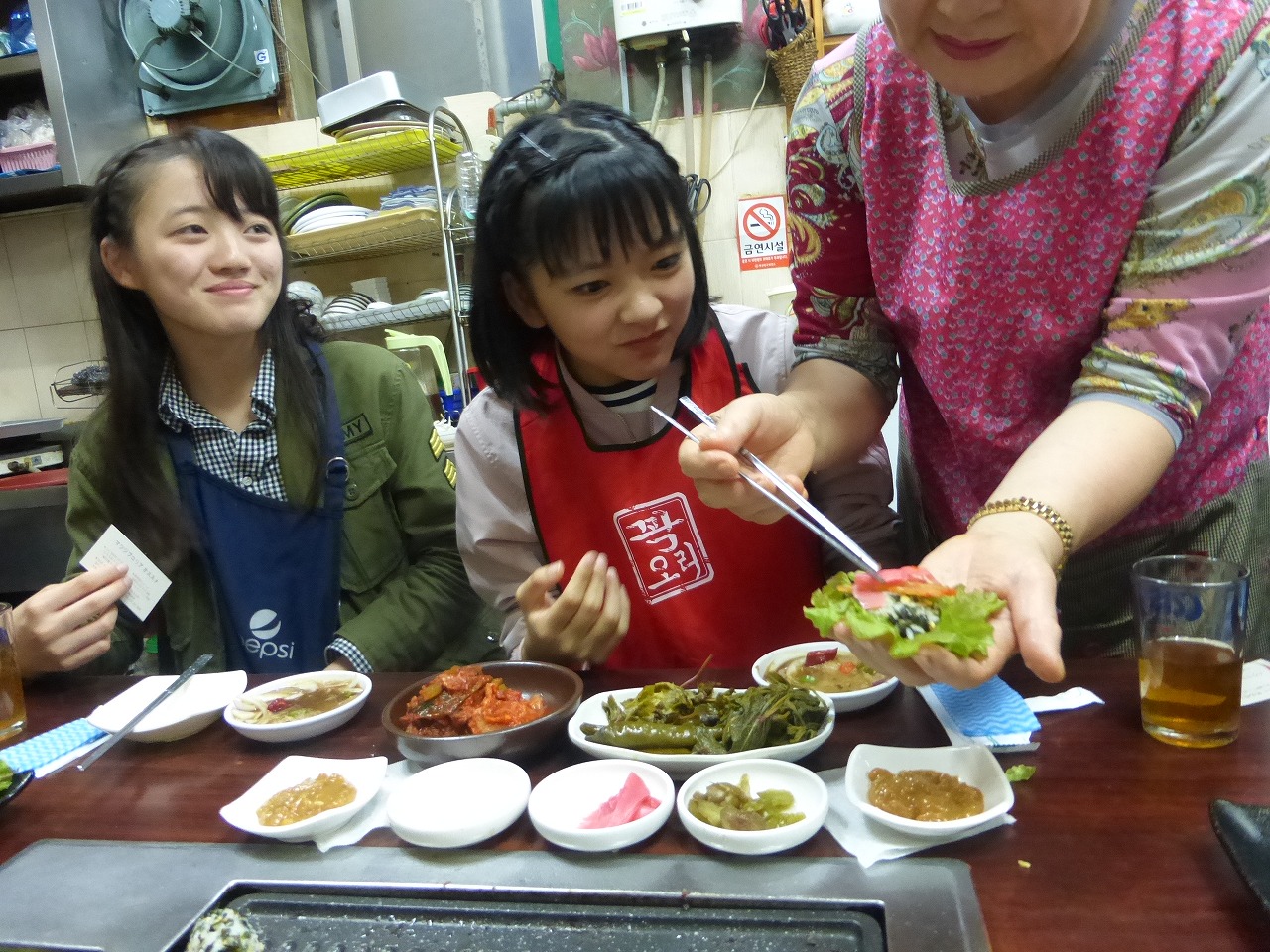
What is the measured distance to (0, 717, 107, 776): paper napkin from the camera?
1.29m

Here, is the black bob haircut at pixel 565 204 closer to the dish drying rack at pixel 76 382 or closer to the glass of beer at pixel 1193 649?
the glass of beer at pixel 1193 649

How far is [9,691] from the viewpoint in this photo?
1.41 m

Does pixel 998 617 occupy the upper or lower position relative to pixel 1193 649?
upper

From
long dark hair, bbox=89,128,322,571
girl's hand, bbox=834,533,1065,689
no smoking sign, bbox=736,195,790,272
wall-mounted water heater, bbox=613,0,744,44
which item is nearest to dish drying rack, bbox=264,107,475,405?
wall-mounted water heater, bbox=613,0,744,44

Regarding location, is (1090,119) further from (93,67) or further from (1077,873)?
(93,67)

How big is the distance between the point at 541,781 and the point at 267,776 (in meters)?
0.37

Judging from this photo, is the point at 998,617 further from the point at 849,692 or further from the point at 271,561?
the point at 271,561

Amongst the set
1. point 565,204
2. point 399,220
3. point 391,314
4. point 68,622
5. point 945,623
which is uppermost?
point 399,220

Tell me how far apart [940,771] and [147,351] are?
1.88 metres

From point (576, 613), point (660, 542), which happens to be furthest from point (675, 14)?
point (576, 613)

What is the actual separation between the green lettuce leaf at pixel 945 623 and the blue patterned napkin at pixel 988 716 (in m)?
0.18

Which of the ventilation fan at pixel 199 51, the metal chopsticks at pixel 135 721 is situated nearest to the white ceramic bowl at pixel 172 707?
the metal chopsticks at pixel 135 721

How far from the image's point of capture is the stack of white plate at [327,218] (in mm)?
3287

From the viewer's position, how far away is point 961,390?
4.50 ft
